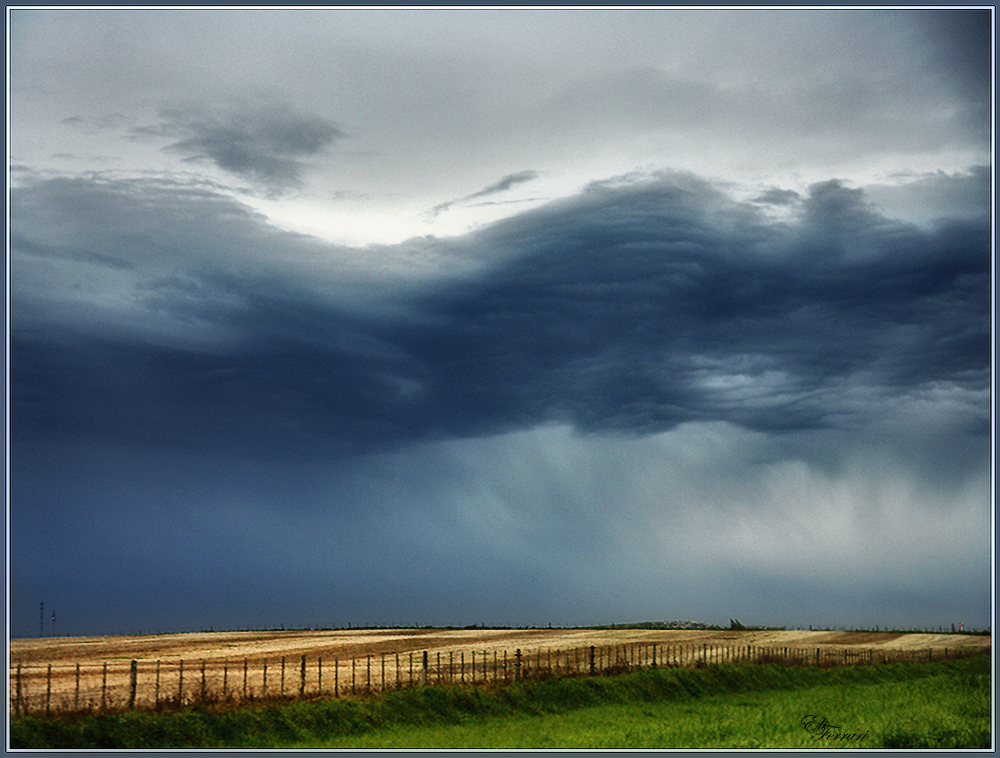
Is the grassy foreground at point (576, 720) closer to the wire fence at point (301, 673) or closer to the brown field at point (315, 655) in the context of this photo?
the wire fence at point (301, 673)

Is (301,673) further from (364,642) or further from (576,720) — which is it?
(364,642)

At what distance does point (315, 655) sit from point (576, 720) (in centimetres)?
2152

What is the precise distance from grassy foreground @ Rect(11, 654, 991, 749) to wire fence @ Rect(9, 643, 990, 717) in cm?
120

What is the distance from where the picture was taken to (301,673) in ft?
104

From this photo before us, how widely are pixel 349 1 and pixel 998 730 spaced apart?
20132 mm

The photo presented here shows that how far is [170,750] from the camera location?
20.1 meters

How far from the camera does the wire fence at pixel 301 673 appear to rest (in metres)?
24.4

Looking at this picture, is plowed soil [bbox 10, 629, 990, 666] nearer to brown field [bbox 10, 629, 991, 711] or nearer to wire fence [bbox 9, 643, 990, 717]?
brown field [bbox 10, 629, 991, 711]

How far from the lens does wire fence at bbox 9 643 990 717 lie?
80.0 feet

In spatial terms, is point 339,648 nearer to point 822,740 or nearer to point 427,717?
point 427,717
